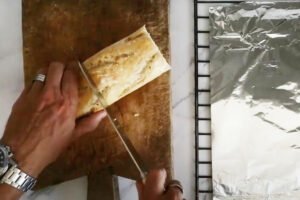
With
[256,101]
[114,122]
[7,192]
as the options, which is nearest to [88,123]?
[114,122]

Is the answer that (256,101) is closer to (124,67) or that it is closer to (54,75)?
(124,67)

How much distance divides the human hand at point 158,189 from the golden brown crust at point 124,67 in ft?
0.60

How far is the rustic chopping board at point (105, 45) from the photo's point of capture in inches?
30.1

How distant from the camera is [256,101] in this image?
78 cm

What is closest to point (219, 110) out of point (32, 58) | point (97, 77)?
point (97, 77)

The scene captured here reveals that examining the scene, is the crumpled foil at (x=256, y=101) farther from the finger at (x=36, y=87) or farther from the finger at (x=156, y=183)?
the finger at (x=36, y=87)

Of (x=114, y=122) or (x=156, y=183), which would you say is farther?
(x=114, y=122)

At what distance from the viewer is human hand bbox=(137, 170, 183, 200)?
2.02 ft

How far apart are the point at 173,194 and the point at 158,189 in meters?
0.02

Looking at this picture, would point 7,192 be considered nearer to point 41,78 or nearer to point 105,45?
point 41,78

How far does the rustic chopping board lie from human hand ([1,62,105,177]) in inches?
2.4

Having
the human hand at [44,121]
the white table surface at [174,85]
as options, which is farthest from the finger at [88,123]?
the white table surface at [174,85]

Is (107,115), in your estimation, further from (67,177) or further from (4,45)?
(4,45)

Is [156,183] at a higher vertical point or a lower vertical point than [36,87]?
lower
